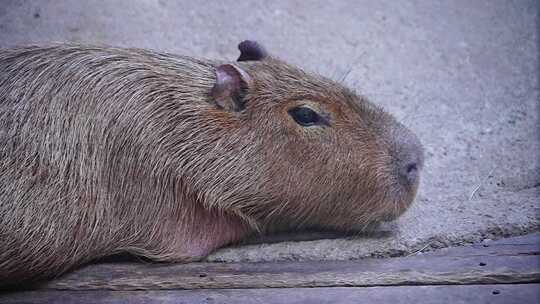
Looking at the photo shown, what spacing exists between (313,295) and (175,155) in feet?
3.72

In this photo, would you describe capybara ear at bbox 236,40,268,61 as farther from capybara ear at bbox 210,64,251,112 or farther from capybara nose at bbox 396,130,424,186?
capybara nose at bbox 396,130,424,186

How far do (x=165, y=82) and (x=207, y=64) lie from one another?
350 mm

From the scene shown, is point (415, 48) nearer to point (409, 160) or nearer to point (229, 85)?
point (409, 160)

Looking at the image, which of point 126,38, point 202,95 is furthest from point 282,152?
point 126,38

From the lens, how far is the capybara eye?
4605mm

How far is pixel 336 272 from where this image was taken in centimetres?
417

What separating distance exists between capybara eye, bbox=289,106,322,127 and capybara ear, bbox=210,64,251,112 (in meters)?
0.31

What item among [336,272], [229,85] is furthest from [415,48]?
[336,272]

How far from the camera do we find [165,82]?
15.0 feet

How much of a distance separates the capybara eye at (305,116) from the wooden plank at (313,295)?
1.04m

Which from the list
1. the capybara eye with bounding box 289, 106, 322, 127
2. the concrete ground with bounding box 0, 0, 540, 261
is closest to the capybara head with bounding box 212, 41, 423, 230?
the capybara eye with bounding box 289, 106, 322, 127

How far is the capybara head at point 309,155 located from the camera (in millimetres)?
4535

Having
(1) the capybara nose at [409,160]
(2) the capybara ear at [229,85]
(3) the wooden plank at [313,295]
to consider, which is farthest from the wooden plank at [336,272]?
(2) the capybara ear at [229,85]

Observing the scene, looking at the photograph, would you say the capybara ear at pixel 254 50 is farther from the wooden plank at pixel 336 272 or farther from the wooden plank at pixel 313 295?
the wooden plank at pixel 313 295
